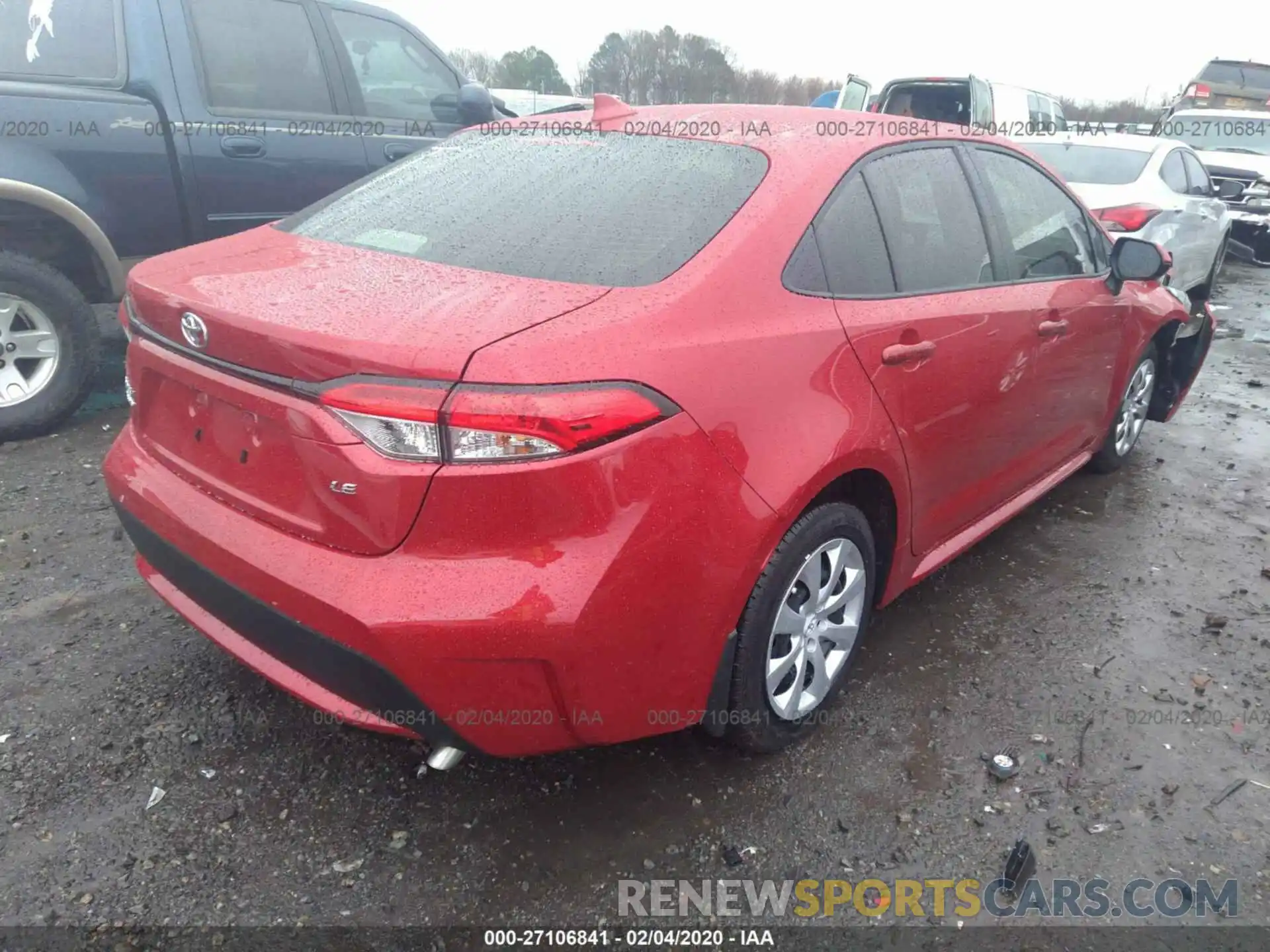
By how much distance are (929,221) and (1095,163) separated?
583 centimetres

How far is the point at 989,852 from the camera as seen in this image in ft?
7.17

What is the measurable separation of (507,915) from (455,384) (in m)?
1.14

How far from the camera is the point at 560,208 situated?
7.48 feet

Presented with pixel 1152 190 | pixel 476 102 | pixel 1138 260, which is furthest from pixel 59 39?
pixel 1152 190

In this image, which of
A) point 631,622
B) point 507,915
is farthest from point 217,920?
point 631,622

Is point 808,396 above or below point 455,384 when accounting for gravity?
below

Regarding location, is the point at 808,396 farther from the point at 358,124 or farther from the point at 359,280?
the point at 358,124

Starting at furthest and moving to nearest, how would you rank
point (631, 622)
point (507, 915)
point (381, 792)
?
1. point (381, 792)
2. point (507, 915)
3. point (631, 622)

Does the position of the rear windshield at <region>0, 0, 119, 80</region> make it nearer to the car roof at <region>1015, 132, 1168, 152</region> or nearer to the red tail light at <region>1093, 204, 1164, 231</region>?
the red tail light at <region>1093, 204, 1164, 231</region>

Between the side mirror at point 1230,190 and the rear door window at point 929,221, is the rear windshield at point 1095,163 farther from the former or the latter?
the rear door window at point 929,221

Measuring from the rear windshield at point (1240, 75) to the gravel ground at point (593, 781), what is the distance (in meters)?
18.2

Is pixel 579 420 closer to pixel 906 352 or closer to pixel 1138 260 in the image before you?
pixel 906 352

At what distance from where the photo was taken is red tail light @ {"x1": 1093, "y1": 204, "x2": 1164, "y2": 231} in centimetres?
685

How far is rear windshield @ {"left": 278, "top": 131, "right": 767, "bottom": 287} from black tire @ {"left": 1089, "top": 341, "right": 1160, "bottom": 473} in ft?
8.75
